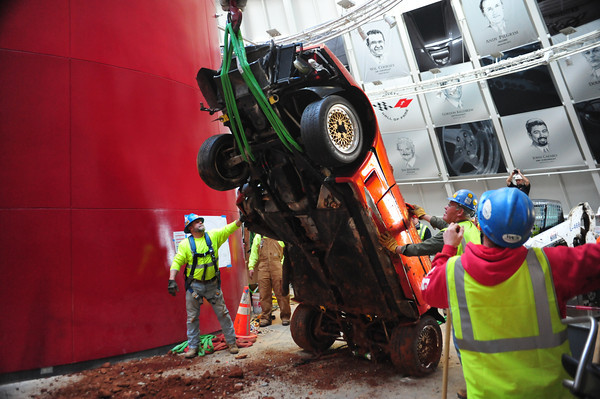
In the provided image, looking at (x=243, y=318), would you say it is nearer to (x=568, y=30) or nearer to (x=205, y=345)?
(x=205, y=345)

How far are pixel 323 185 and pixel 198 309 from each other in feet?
9.57

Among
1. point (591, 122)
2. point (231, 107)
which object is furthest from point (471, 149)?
point (231, 107)

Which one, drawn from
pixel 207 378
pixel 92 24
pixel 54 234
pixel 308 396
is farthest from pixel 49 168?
pixel 308 396

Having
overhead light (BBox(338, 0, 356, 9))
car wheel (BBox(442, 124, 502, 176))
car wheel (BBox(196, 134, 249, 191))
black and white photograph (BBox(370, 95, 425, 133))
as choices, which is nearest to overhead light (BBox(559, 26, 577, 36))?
car wheel (BBox(442, 124, 502, 176))

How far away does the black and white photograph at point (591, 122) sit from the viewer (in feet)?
29.9

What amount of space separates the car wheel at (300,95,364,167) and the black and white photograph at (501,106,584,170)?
8856 mm

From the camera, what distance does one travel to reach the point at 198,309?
17.3 ft

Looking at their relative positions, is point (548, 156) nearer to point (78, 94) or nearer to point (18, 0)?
point (78, 94)

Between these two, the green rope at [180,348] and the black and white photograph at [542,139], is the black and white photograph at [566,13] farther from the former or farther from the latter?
the green rope at [180,348]

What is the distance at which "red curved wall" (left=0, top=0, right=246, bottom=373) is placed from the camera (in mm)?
4477

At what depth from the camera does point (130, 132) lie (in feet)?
17.6

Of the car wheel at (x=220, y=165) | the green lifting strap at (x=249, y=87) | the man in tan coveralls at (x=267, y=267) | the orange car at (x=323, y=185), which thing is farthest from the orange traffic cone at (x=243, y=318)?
the green lifting strap at (x=249, y=87)

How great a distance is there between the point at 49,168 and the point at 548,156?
11230 millimetres

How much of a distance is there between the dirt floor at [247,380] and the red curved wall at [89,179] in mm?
400
